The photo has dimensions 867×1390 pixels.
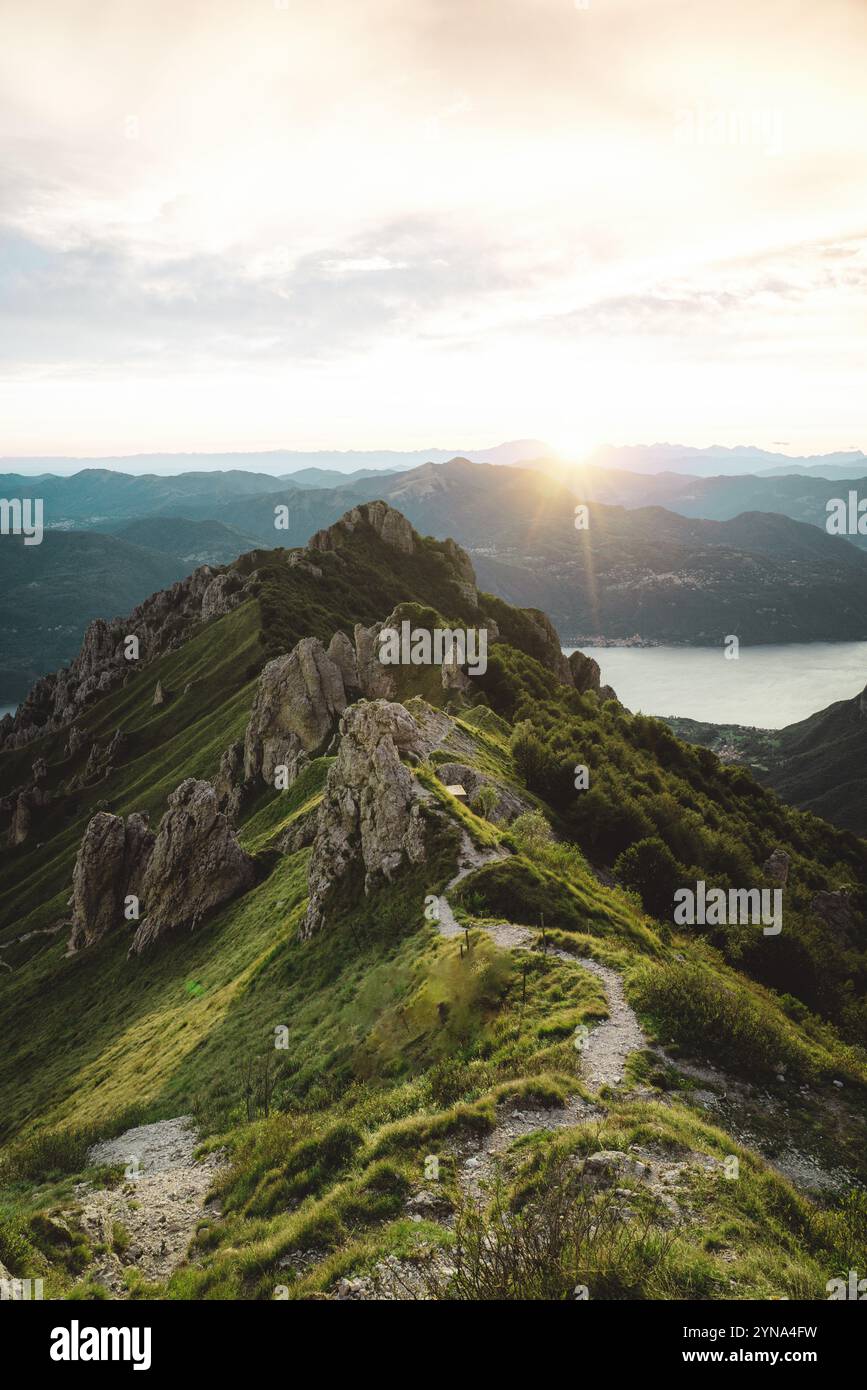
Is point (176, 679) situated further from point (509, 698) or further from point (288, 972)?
point (288, 972)

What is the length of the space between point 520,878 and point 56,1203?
18.2 meters

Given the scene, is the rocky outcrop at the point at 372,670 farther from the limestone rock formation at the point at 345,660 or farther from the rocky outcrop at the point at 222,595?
the rocky outcrop at the point at 222,595

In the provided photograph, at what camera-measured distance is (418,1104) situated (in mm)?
17406

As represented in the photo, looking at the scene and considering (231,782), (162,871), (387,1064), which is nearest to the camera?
(387,1064)

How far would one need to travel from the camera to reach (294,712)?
2721 inches

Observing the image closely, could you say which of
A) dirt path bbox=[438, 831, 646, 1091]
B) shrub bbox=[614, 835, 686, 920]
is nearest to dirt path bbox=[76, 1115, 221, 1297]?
dirt path bbox=[438, 831, 646, 1091]

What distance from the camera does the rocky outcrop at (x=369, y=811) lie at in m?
30.9

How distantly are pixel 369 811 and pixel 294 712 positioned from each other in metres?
38.3

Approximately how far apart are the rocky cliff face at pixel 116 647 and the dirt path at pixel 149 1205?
116249mm

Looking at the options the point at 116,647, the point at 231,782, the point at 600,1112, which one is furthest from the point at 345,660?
the point at 116,647

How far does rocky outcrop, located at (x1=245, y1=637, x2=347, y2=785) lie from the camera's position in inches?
2625

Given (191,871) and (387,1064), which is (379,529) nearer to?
(191,871)
